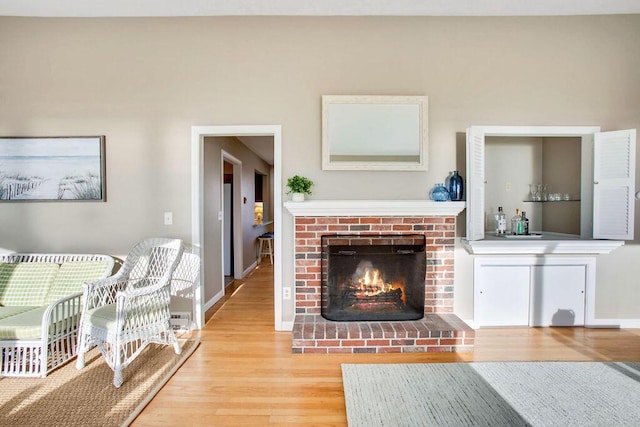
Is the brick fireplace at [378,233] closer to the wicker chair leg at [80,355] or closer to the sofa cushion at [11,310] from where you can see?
the wicker chair leg at [80,355]

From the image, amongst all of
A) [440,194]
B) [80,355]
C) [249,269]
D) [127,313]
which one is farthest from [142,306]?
[249,269]

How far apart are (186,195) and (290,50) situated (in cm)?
178

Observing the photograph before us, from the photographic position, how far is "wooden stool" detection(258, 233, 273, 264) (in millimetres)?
6574

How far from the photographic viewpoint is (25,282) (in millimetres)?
2619

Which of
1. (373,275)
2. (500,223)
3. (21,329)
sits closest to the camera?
(21,329)

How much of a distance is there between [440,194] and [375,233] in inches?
28.1

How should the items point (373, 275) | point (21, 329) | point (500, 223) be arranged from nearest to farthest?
1. point (21, 329)
2. point (373, 275)
3. point (500, 223)

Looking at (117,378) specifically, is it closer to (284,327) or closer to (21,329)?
(21,329)

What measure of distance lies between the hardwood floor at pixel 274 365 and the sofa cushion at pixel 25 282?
1.44 m

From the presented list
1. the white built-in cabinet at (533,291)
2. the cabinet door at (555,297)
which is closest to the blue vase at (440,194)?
the white built-in cabinet at (533,291)

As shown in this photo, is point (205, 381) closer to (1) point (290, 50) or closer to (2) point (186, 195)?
(2) point (186, 195)

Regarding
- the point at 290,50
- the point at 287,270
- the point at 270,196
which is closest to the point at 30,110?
the point at 290,50

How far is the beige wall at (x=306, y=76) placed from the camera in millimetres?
2928
